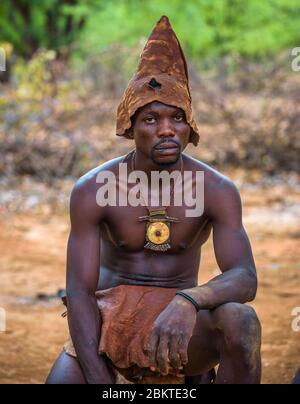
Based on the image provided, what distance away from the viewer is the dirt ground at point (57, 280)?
4270 mm

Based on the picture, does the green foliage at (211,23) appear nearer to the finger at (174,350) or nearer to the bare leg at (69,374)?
Result: the bare leg at (69,374)

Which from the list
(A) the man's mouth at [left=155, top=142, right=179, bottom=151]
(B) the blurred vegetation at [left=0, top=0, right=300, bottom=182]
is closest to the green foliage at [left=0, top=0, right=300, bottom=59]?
(B) the blurred vegetation at [left=0, top=0, right=300, bottom=182]

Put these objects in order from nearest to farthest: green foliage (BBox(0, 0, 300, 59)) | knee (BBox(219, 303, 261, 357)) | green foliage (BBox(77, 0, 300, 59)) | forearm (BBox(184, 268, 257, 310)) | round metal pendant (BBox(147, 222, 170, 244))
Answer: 1. knee (BBox(219, 303, 261, 357))
2. forearm (BBox(184, 268, 257, 310))
3. round metal pendant (BBox(147, 222, 170, 244))
4. green foliage (BBox(0, 0, 300, 59))
5. green foliage (BBox(77, 0, 300, 59))

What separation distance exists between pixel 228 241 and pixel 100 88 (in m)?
7.87

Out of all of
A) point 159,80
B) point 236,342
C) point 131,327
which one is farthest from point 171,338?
point 159,80

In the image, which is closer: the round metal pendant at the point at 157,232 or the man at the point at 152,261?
the man at the point at 152,261

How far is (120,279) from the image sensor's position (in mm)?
3053

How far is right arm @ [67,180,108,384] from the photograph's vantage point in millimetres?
2770

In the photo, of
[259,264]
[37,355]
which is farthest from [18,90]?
[37,355]

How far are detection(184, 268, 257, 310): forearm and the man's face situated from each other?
0.50 meters

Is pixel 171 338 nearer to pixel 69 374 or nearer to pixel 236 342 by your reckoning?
pixel 236 342

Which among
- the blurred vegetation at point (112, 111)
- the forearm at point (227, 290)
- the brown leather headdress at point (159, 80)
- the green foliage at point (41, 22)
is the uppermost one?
the green foliage at point (41, 22)

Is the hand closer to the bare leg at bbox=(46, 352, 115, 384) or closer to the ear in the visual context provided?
the bare leg at bbox=(46, 352, 115, 384)

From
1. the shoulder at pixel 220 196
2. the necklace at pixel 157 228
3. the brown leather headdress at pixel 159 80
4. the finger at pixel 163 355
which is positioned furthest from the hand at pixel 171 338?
the brown leather headdress at pixel 159 80
